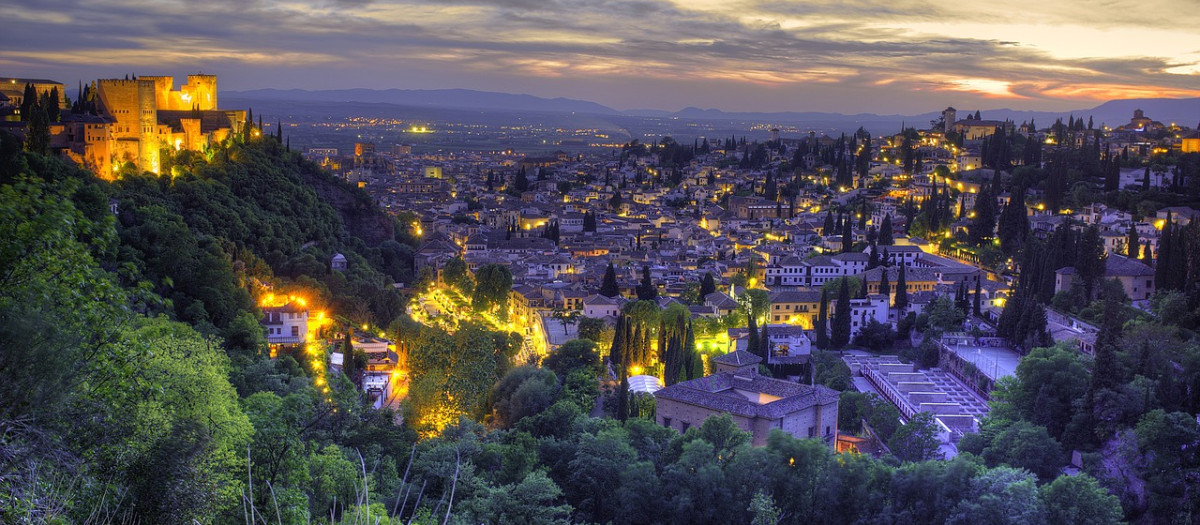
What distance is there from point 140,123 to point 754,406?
1931cm

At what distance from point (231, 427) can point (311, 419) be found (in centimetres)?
244

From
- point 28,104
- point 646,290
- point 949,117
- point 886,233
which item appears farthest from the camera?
point 949,117

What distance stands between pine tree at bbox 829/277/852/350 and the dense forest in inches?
262

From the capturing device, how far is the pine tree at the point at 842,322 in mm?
24344

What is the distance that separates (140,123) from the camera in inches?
1008

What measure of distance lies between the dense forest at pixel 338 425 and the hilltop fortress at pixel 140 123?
1019 mm

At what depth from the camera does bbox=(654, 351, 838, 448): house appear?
49.6ft

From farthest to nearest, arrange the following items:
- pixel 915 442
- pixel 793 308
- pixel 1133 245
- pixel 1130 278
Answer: pixel 1133 245 → pixel 793 308 → pixel 1130 278 → pixel 915 442

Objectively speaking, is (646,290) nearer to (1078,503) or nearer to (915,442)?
(915,442)

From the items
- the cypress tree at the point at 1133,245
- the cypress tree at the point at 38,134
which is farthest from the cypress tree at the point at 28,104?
the cypress tree at the point at 1133,245

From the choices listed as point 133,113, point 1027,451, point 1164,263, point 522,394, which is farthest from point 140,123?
point 1164,263

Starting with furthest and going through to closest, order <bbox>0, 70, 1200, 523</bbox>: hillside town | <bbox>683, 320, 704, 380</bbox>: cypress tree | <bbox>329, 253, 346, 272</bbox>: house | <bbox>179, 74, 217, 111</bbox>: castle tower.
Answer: <bbox>179, 74, 217, 111</bbox>: castle tower < <bbox>329, 253, 346, 272</bbox>: house < <bbox>683, 320, 704, 380</bbox>: cypress tree < <bbox>0, 70, 1200, 523</bbox>: hillside town

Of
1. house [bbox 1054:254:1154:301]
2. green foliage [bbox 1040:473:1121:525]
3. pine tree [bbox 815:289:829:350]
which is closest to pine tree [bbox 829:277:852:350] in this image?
pine tree [bbox 815:289:829:350]

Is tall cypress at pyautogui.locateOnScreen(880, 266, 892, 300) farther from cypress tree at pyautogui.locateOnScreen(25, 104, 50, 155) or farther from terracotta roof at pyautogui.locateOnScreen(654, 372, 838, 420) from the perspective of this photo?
cypress tree at pyautogui.locateOnScreen(25, 104, 50, 155)
